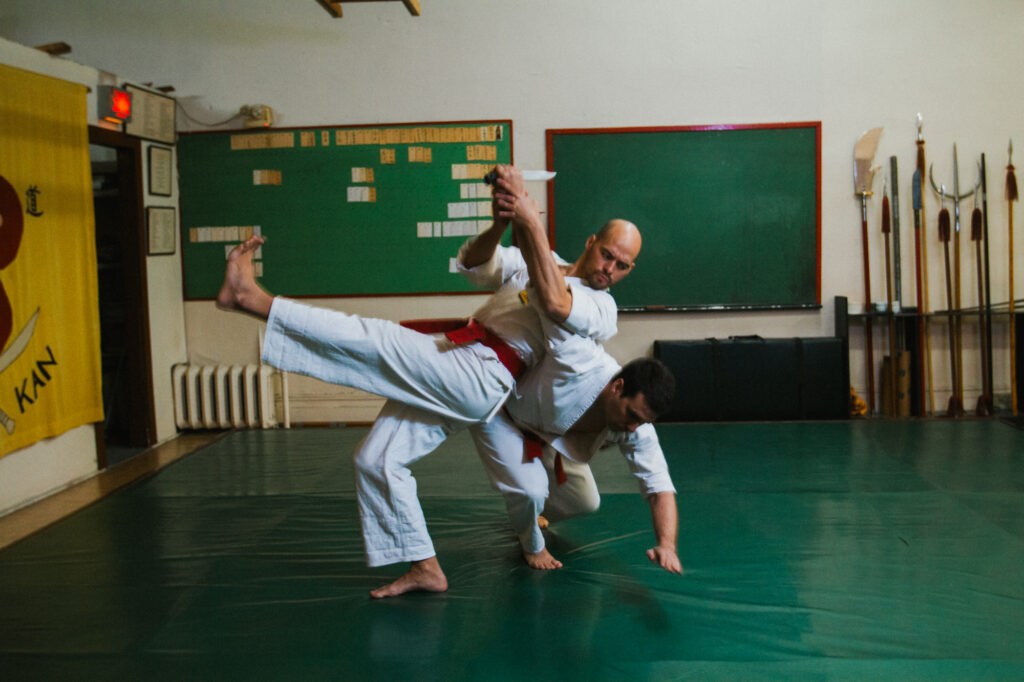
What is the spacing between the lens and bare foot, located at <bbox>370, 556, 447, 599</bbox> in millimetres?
2602

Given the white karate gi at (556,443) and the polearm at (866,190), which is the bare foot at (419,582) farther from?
the polearm at (866,190)

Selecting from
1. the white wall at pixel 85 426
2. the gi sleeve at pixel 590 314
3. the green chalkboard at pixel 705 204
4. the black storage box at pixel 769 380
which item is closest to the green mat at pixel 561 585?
the white wall at pixel 85 426

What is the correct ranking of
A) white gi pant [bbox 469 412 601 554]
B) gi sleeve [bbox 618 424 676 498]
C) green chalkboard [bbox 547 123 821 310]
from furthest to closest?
green chalkboard [bbox 547 123 821 310]
white gi pant [bbox 469 412 601 554]
gi sleeve [bbox 618 424 676 498]

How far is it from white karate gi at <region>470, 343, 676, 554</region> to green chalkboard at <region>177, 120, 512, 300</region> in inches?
119

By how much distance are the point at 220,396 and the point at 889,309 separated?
187 inches

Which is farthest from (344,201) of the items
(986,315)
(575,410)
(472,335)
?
(986,315)

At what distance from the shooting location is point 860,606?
8.02 ft

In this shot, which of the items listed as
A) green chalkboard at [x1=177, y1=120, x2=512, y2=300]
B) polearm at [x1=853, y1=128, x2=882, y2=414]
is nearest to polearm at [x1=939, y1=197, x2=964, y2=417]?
polearm at [x1=853, y1=128, x2=882, y2=414]

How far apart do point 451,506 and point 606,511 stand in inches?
27.6

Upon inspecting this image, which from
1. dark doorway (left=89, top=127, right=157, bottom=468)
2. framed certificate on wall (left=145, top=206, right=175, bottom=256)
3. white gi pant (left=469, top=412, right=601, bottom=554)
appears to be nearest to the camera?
white gi pant (left=469, top=412, right=601, bottom=554)

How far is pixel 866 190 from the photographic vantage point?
5570 mm

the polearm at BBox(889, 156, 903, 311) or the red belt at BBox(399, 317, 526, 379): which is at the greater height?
the polearm at BBox(889, 156, 903, 311)

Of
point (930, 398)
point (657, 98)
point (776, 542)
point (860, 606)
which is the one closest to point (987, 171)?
point (930, 398)

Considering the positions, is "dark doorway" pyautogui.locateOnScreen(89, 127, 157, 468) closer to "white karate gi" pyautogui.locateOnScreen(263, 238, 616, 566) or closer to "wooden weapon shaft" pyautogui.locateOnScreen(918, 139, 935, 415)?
"white karate gi" pyautogui.locateOnScreen(263, 238, 616, 566)
